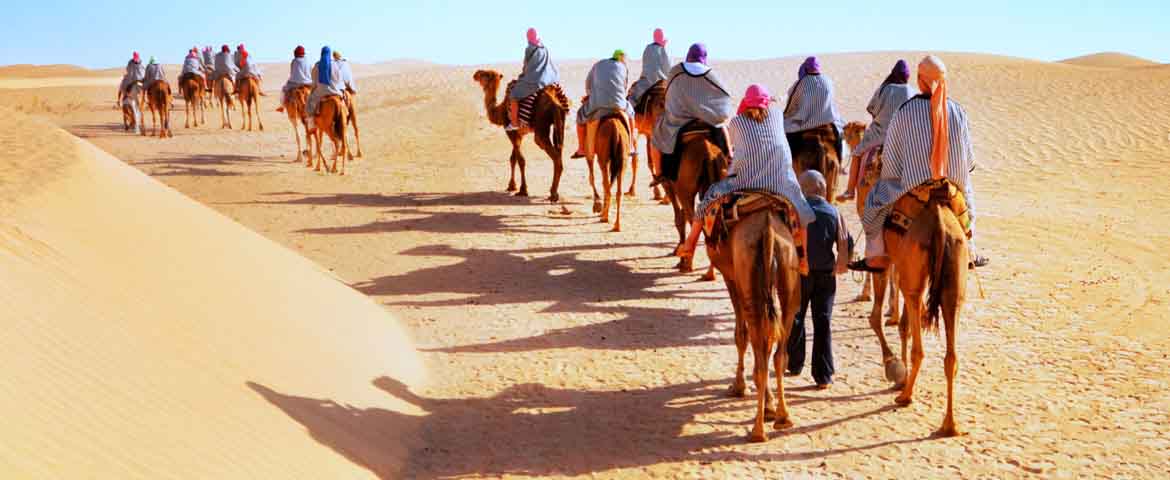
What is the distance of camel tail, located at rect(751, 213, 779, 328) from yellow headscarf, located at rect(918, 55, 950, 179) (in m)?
1.16

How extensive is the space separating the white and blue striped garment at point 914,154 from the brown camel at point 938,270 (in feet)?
0.51

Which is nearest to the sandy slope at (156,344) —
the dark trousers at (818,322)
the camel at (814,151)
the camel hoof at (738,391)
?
the camel hoof at (738,391)

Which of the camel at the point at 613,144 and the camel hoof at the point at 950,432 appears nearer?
the camel hoof at the point at 950,432

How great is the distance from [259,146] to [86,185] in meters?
16.9

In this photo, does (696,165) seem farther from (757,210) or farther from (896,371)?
(757,210)

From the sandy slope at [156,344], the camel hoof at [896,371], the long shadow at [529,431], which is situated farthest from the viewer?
the camel hoof at [896,371]

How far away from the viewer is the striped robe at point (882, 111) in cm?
879

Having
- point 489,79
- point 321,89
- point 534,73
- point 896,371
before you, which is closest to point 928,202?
point 896,371

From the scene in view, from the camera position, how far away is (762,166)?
20.9 feet

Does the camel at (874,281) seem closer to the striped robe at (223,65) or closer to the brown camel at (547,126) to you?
the brown camel at (547,126)

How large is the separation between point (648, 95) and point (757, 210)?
6637mm

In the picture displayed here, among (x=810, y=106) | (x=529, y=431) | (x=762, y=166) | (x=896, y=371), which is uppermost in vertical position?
(x=810, y=106)

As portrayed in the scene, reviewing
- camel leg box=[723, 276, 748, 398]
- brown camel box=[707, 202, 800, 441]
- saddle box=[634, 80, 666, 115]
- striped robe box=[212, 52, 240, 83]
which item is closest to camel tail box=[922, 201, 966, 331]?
brown camel box=[707, 202, 800, 441]

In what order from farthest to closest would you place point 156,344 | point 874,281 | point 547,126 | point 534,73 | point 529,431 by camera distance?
point 547,126 → point 534,73 → point 874,281 → point 529,431 → point 156,344
